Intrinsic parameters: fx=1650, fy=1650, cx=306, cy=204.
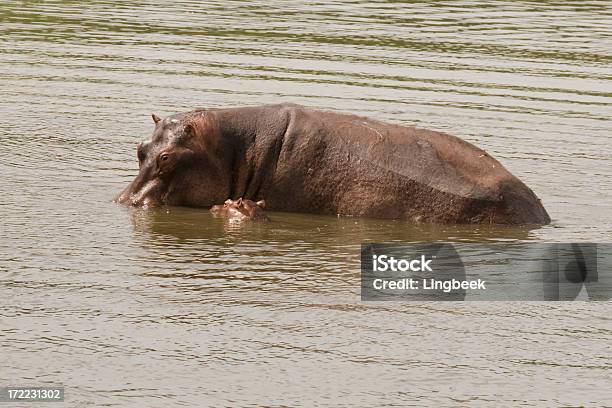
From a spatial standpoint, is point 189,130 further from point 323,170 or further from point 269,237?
point 269,237

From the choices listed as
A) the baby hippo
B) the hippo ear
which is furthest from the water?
the hippo ear

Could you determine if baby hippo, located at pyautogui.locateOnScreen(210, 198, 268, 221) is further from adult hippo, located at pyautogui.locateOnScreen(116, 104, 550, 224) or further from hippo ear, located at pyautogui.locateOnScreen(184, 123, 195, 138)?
hippo ear, located at pyautogui.locateOnScreen(184, 123, 195, 138)

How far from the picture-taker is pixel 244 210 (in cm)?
1289

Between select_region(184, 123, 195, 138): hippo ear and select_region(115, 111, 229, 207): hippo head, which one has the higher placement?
select_region(184, 123, 195, 138): hippo ear

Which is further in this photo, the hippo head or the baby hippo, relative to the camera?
the hippo head

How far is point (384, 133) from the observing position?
524 inches

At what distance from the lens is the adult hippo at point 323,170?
1292 cm

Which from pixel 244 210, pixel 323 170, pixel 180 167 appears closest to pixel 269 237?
pixel 244 210

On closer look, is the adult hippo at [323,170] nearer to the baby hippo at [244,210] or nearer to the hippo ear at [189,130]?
the hippo ear at [189,130]

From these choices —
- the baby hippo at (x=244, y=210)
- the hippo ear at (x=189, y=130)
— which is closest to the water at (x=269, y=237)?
the baby hippo at (x=244, y=210)

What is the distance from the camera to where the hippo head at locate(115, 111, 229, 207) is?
1316 cm

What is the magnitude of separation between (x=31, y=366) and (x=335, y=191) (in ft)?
15.8

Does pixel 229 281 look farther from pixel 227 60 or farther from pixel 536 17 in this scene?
pixel 536 17

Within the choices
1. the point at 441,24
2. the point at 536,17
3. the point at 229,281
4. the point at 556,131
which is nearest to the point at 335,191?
the point at 229,281
